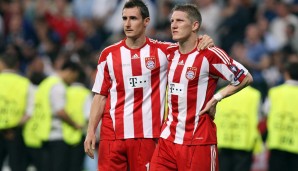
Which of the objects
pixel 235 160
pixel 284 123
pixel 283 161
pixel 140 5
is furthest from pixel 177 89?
pixel 235 160

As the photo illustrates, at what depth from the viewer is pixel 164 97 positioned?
9984mm

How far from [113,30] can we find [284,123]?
840cm

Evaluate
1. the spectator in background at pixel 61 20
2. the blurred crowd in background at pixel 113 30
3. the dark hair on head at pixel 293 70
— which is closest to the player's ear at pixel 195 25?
the dark hair on head at pixel 293 70

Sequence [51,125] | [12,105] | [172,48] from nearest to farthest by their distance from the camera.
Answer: [172,48], [12,105], [51,125]

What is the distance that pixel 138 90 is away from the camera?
A: 32.6 feet

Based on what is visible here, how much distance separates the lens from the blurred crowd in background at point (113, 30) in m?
19.1

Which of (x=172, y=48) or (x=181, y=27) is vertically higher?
(x=181, y=27)

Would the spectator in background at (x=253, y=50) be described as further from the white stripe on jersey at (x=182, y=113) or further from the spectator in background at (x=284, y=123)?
the white stripe on jersey at (x=182, y=113)

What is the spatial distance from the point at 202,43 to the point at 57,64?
34.9ft

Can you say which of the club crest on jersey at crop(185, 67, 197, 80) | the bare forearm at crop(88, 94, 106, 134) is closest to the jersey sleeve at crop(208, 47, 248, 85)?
the club crest on jersey at crop(185, 67, 197, 80)

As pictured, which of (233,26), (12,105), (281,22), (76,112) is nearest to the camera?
(12,105)

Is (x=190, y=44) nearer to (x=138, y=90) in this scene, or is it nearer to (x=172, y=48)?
(x=172, y=48)

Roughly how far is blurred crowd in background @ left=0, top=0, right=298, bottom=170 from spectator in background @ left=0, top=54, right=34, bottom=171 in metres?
2.68

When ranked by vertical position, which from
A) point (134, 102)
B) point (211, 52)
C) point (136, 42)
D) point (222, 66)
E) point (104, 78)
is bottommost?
point (134, 102)
